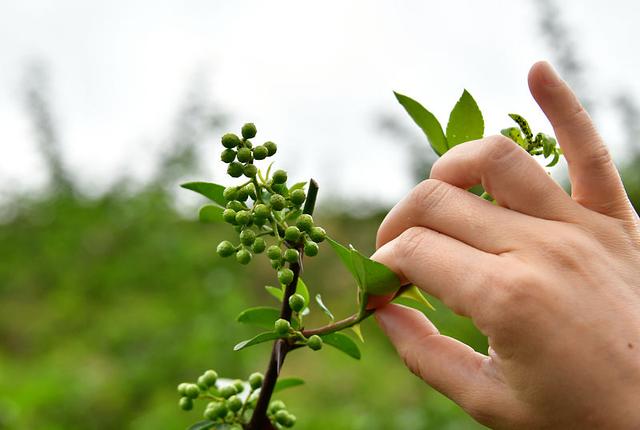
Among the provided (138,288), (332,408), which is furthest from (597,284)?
(138,288)

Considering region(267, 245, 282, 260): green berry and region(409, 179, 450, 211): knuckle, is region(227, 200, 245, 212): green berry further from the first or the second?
region(409, 179, 450, 211): knuckle

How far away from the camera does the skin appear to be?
31.4 inches

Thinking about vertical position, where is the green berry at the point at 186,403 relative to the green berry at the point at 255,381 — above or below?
below

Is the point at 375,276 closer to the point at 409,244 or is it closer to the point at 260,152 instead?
the point at 409,244

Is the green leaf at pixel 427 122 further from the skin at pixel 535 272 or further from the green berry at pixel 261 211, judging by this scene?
the green berry at pixel 261 211

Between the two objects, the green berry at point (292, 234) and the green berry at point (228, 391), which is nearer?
the green berry at point (292, 234)

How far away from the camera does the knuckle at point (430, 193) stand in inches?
34.9

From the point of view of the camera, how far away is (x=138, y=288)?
15.4 feet

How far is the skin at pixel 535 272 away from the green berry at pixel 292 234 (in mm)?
115

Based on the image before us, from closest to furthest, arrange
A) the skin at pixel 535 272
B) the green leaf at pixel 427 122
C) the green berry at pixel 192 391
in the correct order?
the skin at pixel 535 272, the green leaf at pixel 427 122, the green berry at pixel 192 391

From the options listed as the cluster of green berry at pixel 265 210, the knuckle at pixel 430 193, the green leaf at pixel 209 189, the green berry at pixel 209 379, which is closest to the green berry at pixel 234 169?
the cluster of green berry at pixel 265 210

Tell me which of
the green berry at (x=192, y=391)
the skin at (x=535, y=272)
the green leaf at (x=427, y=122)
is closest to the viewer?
the skin at (x=535, y=272)

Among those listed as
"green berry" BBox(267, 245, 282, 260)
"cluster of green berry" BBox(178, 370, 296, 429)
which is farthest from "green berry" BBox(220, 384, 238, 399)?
"green berry" BBox(267, 245, 282, 260)

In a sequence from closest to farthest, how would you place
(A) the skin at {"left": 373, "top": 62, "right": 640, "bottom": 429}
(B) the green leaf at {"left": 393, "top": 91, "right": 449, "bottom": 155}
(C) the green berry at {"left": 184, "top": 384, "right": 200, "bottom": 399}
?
1. (A) the skin at {"left": 373, "top": 62, "right": 640, "bottom": 429}
2. (B) the green leaf at {"left": 393, "top": 91, "right": 449, "bottom": 155}
3. (C) the green berry at {"left": 184, "top": 384, "right": 200, "bottom": 399}
